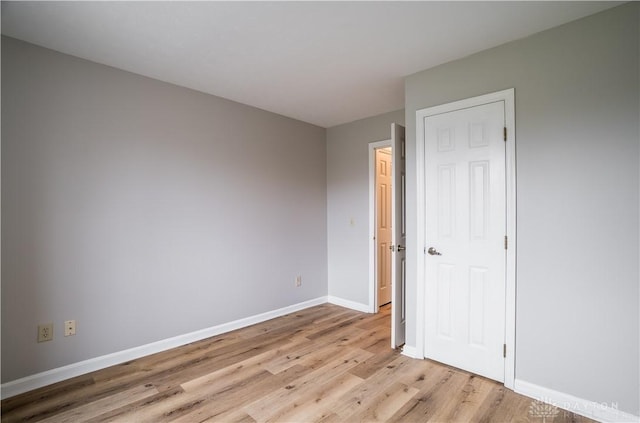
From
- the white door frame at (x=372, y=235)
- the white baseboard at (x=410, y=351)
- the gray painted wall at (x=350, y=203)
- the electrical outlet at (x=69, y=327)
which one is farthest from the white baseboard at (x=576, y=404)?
the electrical outlet at (x=69, y=327)

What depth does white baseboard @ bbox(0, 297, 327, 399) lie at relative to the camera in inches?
85.6

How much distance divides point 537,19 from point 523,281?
174 cm

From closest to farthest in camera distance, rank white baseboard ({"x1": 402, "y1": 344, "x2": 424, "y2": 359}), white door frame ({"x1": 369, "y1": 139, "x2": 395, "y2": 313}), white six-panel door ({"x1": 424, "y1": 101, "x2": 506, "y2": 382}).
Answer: white six-panel door ({"x1": 424, "y1": 101, "x2": 506, "y2": 382}) < white baseboard ({"x1": 402, "y1": 344, "x2": 424, "y2": 359}) < white door frame ({"x1": 369, "y1": 139, "x2": 395, "y2": 313})

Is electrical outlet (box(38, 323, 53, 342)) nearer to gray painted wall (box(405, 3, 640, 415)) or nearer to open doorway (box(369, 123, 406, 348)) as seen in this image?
open doorway (box(369, 123, 406, 348))

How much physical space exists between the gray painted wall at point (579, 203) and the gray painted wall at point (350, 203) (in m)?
1.82

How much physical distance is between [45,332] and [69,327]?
0.14 m

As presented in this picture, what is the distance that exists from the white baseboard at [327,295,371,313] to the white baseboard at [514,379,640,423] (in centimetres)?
200

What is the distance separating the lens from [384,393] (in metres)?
2.18

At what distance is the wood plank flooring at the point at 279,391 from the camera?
6.37 ft

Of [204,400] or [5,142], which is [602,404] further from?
[5,142]

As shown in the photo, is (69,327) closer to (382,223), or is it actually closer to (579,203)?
(382,223)

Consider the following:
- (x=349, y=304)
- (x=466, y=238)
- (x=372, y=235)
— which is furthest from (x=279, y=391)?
(x=372, y=235)

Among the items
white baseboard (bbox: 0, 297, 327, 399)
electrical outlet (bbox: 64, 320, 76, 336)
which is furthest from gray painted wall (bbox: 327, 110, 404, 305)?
electrical outlet (bbox: 64, 320, 76, 336)

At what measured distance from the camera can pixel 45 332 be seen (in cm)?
229
